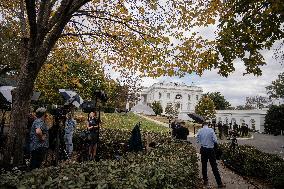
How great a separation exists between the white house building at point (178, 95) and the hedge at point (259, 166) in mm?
99508

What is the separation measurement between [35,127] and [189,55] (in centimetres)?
471

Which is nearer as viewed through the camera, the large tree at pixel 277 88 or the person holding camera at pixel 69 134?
the person holding camera at pixel 69 134

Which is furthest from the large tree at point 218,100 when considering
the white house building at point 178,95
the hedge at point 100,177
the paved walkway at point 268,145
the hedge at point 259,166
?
the hedge at point 100,177

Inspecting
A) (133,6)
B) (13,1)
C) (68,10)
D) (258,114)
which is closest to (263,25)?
(133,6)

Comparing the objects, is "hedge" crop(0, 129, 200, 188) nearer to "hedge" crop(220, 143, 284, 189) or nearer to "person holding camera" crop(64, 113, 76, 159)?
"hedge" crop(220, 143, 284, 189)

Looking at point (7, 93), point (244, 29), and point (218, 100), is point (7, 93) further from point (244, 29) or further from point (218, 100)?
point (218, 100)

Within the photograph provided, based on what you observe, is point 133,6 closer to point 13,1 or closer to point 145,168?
point 13,1

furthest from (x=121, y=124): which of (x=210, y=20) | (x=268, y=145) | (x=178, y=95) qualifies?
(x=178, y=95)

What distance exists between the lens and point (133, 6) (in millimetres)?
9328

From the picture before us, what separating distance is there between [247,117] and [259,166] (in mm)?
64262

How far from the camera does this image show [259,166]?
434 inches

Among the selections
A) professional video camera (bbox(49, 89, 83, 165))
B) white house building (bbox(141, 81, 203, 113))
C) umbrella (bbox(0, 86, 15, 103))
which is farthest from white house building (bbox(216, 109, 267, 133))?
professional video camera (bbox(49, 89, 83, 165))

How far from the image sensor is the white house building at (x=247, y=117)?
66.4m

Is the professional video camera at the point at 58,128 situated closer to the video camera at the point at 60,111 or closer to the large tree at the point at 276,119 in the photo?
the video camera at the point at 60,111
